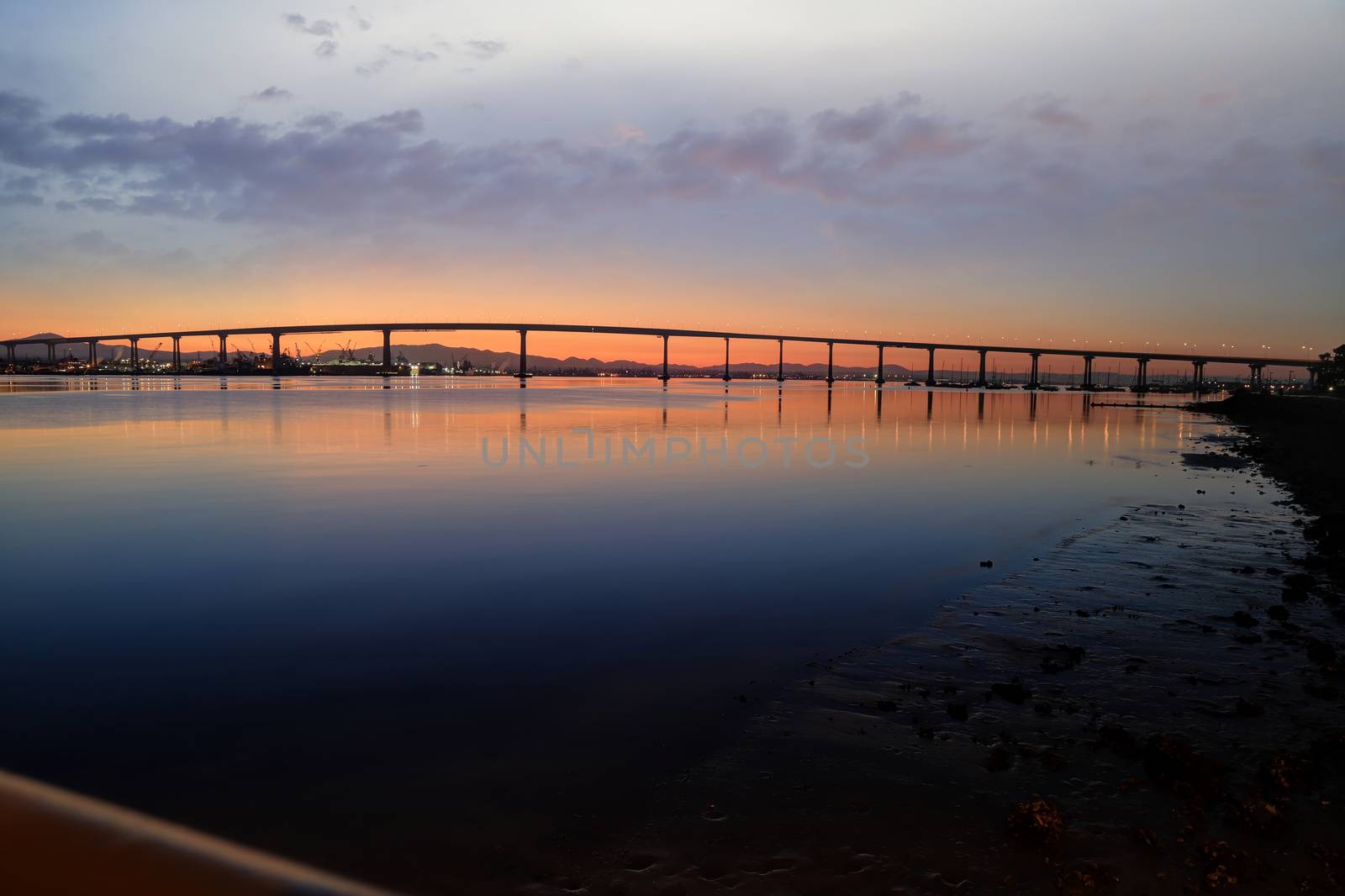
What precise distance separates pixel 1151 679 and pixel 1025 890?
4091 mm

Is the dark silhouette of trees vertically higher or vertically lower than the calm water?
higher

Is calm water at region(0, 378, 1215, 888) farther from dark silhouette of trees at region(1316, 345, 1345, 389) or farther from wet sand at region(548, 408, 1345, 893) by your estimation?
dark silhouette of trees at region(1316, 345, 1345, 389)

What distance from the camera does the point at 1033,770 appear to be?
5.83 m

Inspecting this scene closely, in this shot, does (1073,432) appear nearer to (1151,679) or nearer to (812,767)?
(1151,679)

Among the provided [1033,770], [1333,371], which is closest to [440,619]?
[1033,770]

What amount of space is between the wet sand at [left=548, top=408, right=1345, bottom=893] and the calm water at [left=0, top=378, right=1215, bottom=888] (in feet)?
2.09

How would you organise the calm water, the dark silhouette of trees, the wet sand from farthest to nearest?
1. the dark silhouette of trees
2. the calm water
3. the wet sand

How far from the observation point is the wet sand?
15.3 ft

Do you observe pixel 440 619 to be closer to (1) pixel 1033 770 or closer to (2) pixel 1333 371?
(1) pixel 1033 770

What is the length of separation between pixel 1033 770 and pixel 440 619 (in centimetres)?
689

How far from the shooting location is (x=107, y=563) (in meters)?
12.5

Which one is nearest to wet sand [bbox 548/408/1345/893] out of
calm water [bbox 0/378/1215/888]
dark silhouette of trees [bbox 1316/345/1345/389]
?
calm water [bbox 0/378/1215/888]

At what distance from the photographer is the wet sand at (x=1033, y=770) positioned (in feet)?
15.3

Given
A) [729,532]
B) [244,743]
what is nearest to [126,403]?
[729,532]
